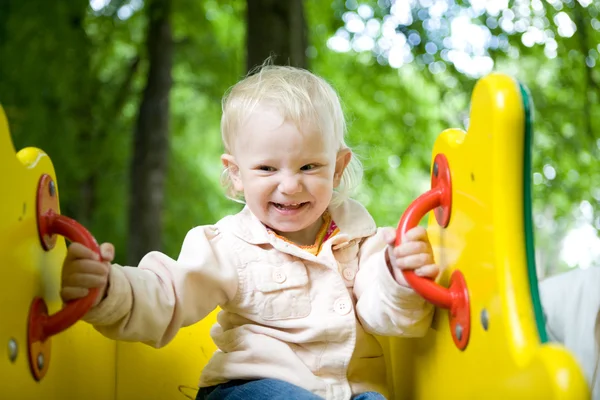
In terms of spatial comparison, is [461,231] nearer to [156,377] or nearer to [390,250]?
[390,250]

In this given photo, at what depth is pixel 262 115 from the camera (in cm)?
158

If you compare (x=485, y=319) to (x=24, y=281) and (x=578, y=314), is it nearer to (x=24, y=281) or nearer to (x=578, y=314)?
(x=578, y=314)

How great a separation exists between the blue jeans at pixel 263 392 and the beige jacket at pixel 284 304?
0.02 metres

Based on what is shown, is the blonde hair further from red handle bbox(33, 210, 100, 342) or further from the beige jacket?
red handle bbox(33, 210, 100, 342)

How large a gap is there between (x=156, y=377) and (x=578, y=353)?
100cm

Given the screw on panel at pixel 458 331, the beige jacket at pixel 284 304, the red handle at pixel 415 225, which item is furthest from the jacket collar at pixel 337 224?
the screw on panel at pixel 458 331

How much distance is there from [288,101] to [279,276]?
0.37 meters

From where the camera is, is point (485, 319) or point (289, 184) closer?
point (485, 319)

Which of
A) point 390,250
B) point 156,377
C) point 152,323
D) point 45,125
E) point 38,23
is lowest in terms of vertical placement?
point 156,377

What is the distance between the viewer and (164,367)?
74.5 inches

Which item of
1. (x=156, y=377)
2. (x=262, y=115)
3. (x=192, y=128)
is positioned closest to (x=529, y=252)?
(x=262, y=115)

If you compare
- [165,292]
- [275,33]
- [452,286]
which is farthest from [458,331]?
[275,33]

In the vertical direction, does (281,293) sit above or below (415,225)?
below

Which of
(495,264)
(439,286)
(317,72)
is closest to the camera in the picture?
(495,264)
